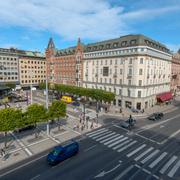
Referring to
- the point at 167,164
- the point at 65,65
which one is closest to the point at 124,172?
the point at 167,164

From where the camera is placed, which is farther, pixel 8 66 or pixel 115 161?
pixel 8 66

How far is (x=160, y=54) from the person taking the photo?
61719mm

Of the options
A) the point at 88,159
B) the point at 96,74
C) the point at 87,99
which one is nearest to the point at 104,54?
the point at 96,74

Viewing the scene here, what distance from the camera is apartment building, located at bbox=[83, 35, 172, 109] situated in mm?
52875

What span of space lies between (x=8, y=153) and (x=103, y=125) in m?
21.4

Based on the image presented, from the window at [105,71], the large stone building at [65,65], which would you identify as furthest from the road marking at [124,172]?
the large stone building at [65,65]

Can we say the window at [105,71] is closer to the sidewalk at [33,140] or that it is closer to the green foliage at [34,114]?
the sidewalk at [33,140]

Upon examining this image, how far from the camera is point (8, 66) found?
296ft

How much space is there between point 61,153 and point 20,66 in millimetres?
86893

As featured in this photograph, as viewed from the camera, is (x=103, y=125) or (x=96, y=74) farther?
(x=96, y=74)

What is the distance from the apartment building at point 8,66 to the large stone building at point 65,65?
762 inches

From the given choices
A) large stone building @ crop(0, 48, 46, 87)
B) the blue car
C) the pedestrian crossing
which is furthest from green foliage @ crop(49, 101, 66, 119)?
large stone building @ crop(0, 48, 46, 87)

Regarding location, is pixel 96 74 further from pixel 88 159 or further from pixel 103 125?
pixel 88 159

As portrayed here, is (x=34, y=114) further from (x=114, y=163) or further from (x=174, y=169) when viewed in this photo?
(x=174, y=169)
